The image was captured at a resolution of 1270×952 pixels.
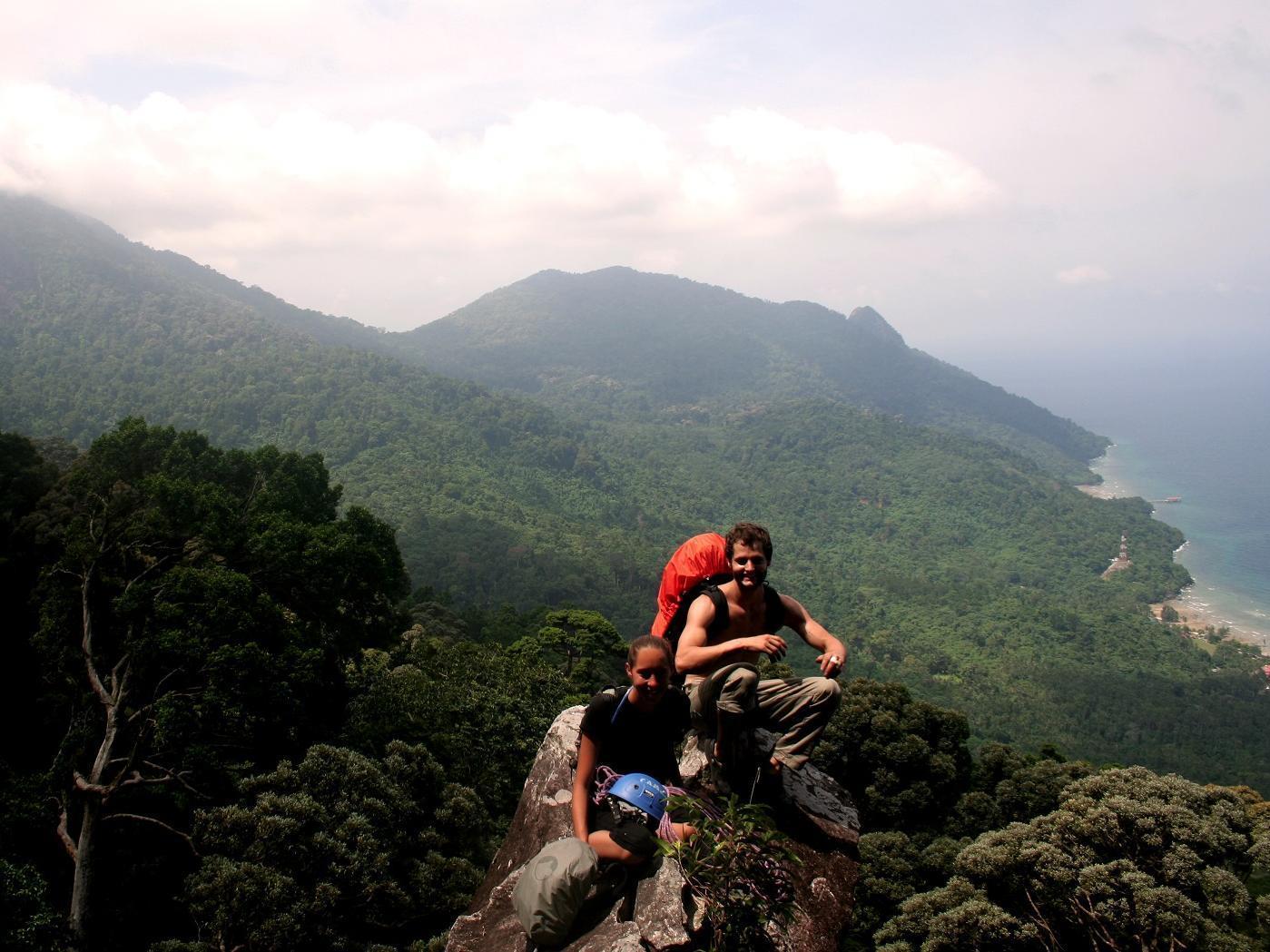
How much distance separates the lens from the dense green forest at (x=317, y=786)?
34.0 ft

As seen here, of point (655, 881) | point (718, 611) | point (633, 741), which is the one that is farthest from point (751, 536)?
point (655, 881)

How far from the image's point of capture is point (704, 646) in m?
4.77

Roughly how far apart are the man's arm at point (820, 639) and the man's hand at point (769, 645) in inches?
14.9

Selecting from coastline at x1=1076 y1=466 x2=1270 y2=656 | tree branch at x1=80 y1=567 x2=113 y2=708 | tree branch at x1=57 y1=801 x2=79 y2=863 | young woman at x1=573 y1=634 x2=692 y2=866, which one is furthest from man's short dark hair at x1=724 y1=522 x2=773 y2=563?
coastline at x1=1076 y1=466 x2=1270 y2=656

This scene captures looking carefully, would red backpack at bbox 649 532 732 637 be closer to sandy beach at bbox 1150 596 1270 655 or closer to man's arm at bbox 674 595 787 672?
man's arm at bbox 674 595 787 672

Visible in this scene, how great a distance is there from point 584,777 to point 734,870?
3.25ft

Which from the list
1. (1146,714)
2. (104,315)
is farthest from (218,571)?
(104,315)

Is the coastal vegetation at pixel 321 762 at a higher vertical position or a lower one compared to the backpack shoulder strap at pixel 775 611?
lower

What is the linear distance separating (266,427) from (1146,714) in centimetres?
10407

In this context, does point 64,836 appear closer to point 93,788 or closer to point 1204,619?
point 93,788

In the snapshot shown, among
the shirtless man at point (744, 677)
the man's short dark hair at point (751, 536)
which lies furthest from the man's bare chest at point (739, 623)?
the man's short dark hair at point (751, 536)

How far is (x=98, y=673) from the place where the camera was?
45.8 feet

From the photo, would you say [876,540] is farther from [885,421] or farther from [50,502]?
[50,502]

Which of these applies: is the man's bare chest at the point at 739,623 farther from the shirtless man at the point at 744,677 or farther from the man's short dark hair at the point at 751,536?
the man's short dark hair at the point at 751,536
